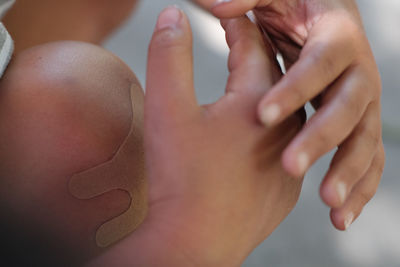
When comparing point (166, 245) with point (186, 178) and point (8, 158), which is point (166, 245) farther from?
point (8, 158)

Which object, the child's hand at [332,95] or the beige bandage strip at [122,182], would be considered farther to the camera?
the beige bandage strip at [122,182]

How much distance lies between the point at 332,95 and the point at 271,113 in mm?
103

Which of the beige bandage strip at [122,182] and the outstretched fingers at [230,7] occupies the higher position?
the outstretched fingers at [230,7]

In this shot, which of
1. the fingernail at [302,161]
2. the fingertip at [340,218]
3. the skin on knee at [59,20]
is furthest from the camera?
the skin on knee at [59,20]

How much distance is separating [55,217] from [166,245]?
159mm

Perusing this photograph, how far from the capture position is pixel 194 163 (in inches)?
18.3

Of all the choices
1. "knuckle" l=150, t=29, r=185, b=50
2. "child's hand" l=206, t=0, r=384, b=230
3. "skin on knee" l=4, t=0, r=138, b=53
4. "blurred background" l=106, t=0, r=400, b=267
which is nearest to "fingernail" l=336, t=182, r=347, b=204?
"child's hand" l=206, t=0, r=384, b=230

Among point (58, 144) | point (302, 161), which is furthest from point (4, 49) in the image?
point (302, 161)

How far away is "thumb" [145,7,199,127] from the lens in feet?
1.55

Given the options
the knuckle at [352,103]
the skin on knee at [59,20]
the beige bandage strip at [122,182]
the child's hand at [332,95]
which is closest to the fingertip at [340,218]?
the child's hand at [332,95]

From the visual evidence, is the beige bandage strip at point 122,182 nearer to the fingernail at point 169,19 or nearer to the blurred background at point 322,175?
the fingernail at point 169,19

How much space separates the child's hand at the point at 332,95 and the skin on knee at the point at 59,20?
1.33 feet

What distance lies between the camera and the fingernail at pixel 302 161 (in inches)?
16.9

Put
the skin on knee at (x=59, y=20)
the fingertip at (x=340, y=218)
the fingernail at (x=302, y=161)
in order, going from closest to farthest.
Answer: the fingernail at (x=302, y=161) < the fingertip at (x=340, y=218) < the skin on knee at (x=59, y=20)
